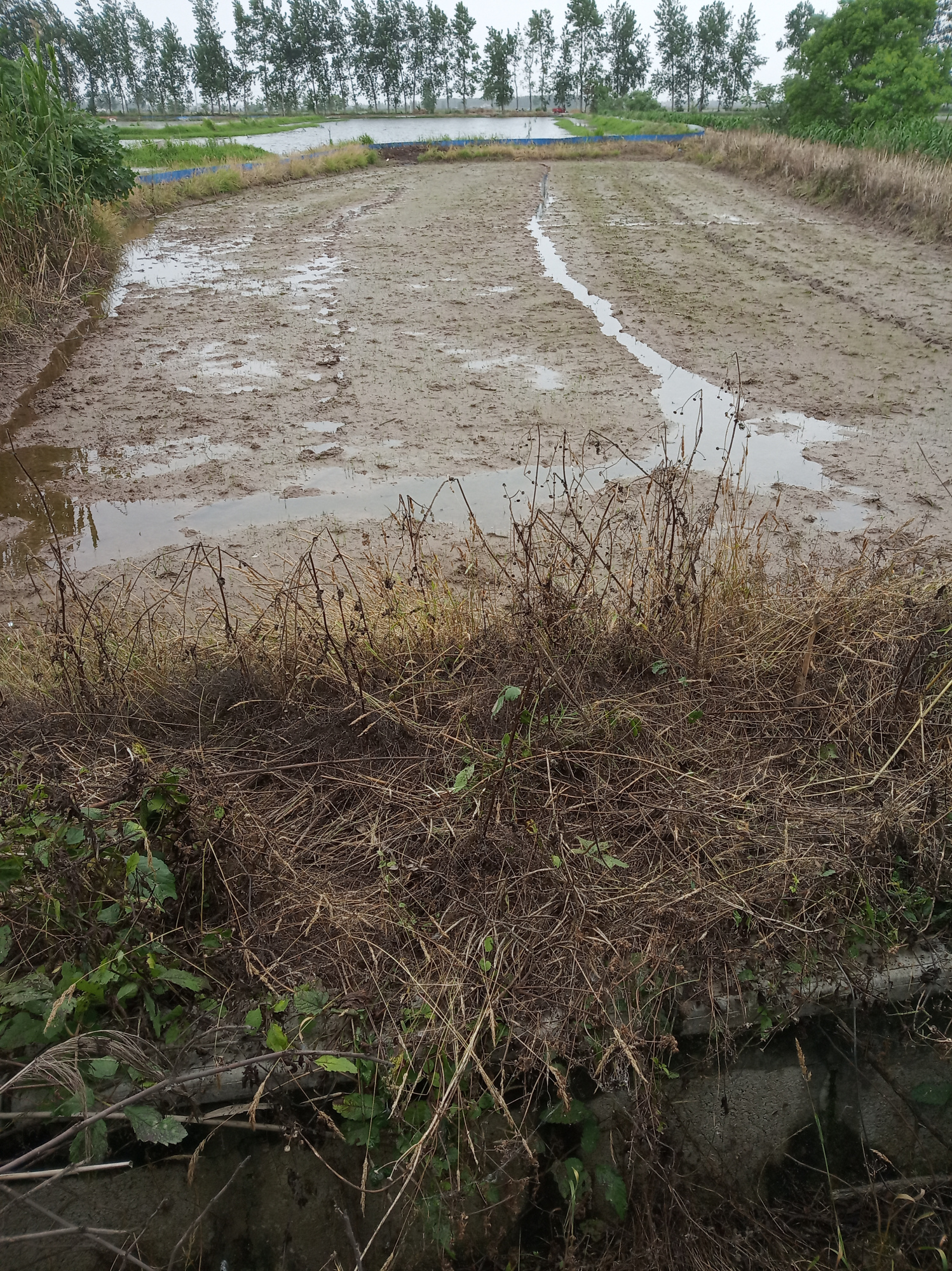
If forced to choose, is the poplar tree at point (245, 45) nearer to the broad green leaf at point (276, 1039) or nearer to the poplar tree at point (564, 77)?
the poplar tree at point (564, 77)

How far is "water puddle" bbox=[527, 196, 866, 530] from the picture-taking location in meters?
5.55

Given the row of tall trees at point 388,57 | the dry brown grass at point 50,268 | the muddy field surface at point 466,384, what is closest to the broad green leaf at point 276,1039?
the muddy field surface at point 466,384

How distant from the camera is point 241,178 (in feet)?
67.7

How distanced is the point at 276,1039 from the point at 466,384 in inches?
259

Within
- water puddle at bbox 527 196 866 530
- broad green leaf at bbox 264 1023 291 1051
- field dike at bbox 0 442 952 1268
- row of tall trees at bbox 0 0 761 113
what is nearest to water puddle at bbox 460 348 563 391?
water puddle at bbox 527 196 866 530

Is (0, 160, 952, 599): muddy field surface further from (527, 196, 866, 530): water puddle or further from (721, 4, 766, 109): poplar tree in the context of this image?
(721, 4, 766, 109): poplar tree

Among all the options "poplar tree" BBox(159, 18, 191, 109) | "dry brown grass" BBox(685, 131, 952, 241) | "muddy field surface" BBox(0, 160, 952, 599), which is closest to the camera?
"muddy field surface" BBox(0, 160, 952, 599)

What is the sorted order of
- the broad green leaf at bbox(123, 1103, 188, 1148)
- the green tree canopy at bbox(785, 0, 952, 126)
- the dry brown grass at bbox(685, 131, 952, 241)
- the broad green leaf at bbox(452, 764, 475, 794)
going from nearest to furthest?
the broad green leaf at bbox(123, 1103, 188, 1148) < the broad green leaf at bbox(452, 764, 475, 794) < the dry brown grass at bbox(685, 131, 952, 241) < the green tree canopy at bbox(785, 0, 952, 126)

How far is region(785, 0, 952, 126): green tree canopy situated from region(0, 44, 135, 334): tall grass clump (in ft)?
84.5

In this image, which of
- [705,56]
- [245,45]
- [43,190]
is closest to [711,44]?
[705,56]

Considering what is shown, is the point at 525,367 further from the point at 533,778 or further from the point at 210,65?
the point at 210,65

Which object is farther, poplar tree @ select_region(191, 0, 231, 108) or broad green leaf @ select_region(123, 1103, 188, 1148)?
poplar tree @ select_region(191, 0, 231, 108)

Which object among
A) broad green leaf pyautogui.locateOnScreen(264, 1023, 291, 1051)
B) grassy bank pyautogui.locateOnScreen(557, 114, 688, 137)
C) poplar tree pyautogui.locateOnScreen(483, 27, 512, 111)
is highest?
poplar tree pyautogui.locateOnScreen(483, 27, 512, 111)

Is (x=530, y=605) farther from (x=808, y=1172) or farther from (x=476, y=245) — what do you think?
(x=476, y=245)
